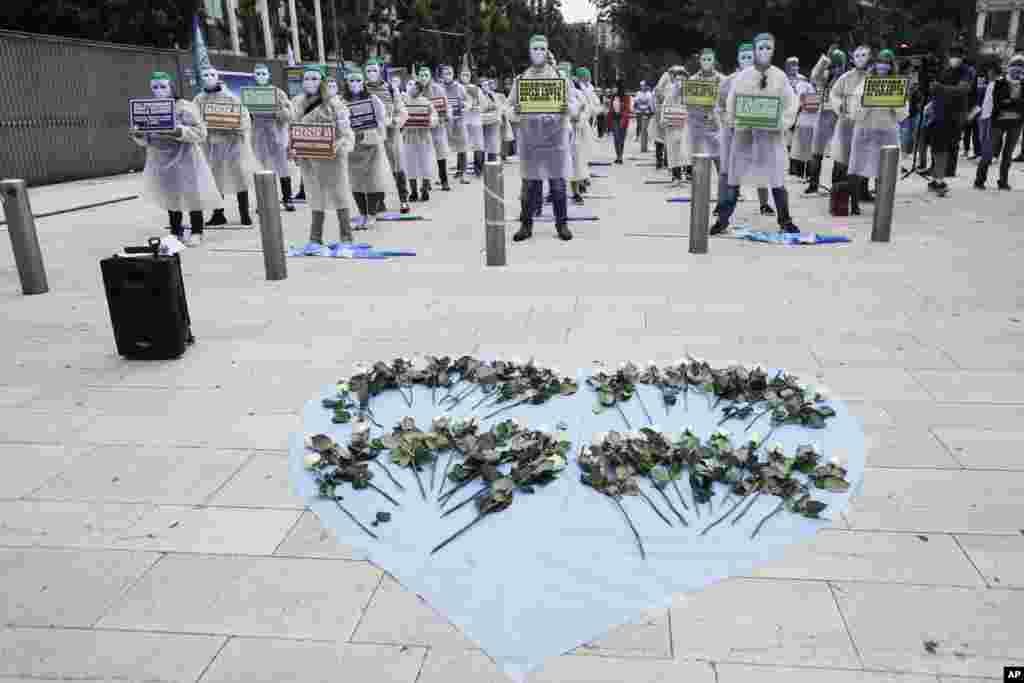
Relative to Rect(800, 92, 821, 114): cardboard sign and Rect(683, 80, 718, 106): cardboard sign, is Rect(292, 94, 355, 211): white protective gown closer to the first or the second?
Rect(683, 80, 718, 106): cardboard sign

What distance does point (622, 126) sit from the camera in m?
19.8

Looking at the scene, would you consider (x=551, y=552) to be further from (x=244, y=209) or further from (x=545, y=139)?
(x=244, y=209)

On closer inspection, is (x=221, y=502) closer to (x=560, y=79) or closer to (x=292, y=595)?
(x=292, y=595)

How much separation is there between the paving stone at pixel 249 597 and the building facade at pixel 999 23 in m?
75.0

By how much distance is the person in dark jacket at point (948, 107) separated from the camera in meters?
12.9

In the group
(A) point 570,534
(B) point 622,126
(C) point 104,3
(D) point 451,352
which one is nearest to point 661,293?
(D) point 451,352

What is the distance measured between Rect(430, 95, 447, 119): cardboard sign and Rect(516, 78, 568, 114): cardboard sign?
537 centimetres

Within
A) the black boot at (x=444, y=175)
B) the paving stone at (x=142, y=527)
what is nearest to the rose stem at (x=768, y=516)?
the paving stone at (x=142, y=527)

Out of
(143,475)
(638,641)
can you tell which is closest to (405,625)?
(638,641)

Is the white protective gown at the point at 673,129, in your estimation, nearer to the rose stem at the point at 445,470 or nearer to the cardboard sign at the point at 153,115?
the cardboard sign at the point at 153,115

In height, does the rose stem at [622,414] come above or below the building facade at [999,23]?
below

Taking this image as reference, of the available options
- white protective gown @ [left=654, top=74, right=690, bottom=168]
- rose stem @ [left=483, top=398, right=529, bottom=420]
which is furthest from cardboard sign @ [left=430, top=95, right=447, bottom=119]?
rose stem @ [left=483, top=398, right=529, bottom=420]

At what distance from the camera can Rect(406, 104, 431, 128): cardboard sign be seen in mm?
12969

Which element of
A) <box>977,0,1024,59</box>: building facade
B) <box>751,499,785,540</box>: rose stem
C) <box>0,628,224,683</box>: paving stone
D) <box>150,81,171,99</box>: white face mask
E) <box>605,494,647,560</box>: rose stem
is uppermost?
<box>977,0,1024,59</box>: building facade
